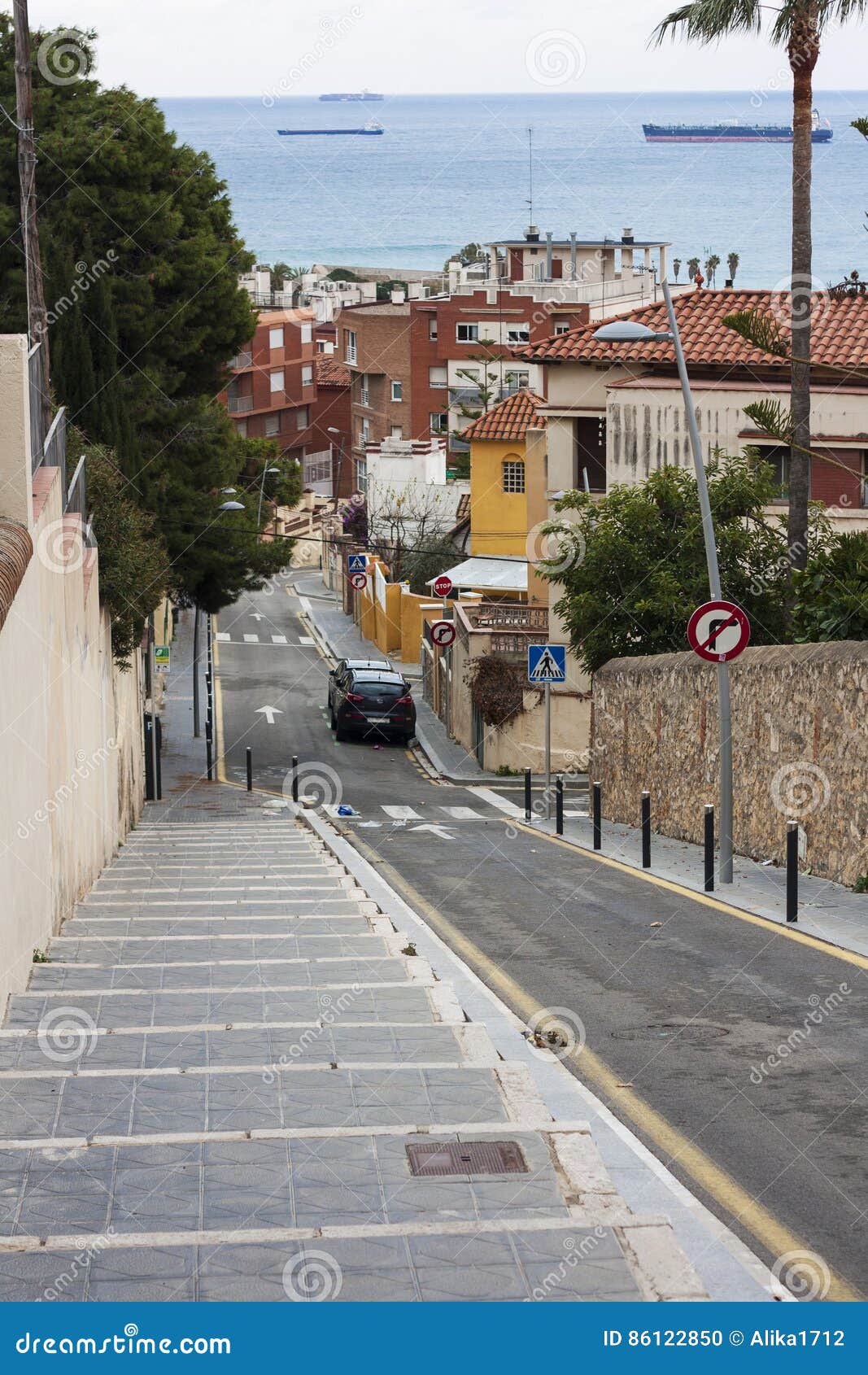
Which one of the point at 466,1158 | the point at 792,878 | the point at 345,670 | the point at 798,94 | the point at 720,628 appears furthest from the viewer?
the point at 345,670

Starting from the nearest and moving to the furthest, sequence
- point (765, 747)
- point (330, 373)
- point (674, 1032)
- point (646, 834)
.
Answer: point (674, 1032)
point (765, 747)
point (646, 834)
point (330, 373)

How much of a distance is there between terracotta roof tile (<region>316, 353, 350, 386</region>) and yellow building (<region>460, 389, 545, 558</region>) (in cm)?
5071

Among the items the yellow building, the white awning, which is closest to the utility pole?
the white awning

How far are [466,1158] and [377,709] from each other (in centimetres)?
3508

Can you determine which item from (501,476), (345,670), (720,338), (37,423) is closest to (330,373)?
(501,476)

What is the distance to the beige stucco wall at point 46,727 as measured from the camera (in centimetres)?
946

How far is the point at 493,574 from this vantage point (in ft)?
164

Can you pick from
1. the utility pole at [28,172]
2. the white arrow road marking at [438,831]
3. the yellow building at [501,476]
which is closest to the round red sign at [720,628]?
the white arrow road marking at [438,831]

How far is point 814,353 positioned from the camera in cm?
3100

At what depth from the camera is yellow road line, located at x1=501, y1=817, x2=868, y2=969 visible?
12133mm

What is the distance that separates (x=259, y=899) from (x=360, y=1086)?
271 inches

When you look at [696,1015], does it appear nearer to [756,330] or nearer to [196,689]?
[756,330]

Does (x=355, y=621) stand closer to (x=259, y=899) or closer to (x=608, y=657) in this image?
(x=608, y=657)

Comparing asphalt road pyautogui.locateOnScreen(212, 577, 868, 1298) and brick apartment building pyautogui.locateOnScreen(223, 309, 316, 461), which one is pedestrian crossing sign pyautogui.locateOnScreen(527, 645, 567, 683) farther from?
brick apartment building pyautogui.locateOnScreen(223, 309, 316, 461)
